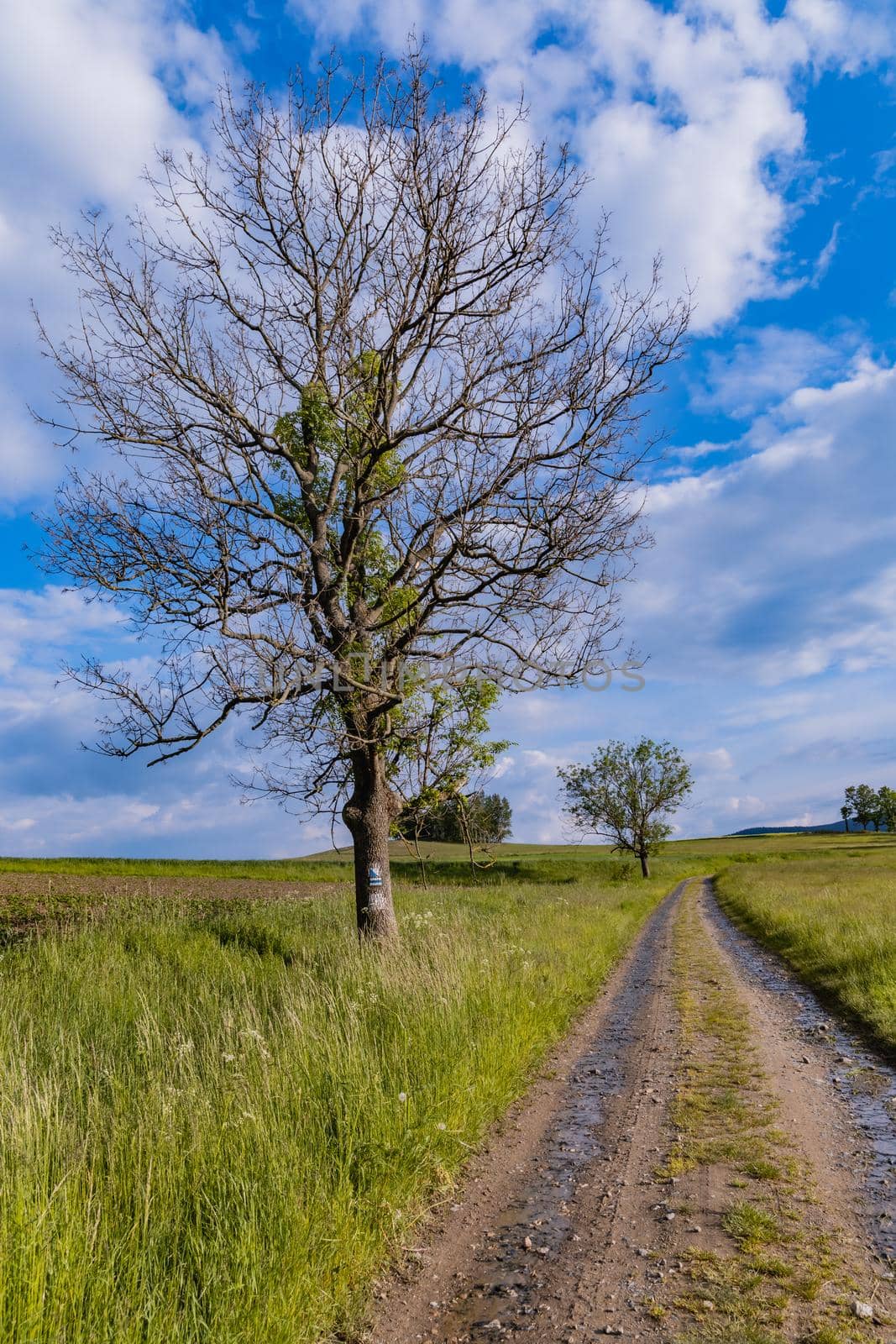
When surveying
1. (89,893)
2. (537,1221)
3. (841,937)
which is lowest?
(537,1221)

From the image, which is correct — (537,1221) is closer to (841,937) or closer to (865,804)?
(841,937)

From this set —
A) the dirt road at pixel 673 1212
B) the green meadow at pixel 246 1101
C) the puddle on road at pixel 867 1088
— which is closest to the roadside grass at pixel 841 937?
the green meadow at pixel 246 1101

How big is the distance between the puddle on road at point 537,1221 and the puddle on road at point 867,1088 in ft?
5.96

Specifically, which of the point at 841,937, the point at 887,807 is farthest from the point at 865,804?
the point at 841,937

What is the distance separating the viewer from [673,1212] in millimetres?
4723

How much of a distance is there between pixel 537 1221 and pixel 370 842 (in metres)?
7.17

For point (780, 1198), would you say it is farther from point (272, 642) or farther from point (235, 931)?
point (235, 931)

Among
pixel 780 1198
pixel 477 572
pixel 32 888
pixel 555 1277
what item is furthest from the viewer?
pixel 32 888

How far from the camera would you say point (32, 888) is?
23.0 meters

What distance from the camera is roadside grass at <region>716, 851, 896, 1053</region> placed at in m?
10.1

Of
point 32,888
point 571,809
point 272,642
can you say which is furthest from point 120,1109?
point 571,809

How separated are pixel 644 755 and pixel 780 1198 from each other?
198ft

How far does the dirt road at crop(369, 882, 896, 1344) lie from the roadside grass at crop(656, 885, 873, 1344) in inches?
0.5

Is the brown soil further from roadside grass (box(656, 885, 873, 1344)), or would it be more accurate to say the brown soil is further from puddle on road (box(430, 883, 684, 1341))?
roadside grass (box(656, 885, 873, 1344))
